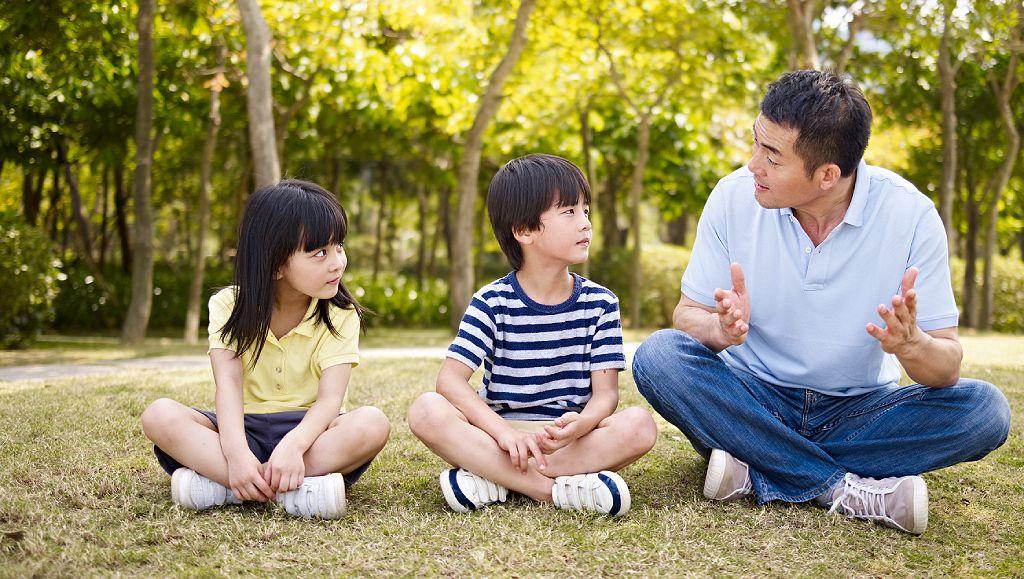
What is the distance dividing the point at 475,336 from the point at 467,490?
1.49 feet

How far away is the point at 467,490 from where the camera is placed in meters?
2.60

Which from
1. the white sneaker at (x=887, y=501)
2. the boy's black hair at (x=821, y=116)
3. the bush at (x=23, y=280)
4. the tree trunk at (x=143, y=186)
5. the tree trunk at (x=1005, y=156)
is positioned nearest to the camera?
the white sneaker at (x=887, y=501)

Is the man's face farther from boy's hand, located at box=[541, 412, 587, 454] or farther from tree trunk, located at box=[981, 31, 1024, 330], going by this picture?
tree trunk, located at box=[981, 31, 1024, 330]

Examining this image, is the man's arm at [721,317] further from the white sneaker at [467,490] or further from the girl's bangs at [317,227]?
the girl's bangs at [317,227]

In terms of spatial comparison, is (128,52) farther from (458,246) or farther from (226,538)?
(226,538)

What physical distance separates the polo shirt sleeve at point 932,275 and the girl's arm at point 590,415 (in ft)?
2.92

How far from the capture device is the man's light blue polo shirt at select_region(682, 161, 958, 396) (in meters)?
2.67

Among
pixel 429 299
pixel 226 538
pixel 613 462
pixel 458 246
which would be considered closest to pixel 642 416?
pixel 613 462

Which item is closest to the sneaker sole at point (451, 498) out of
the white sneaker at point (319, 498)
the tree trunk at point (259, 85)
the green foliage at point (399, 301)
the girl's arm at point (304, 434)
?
the white sneaker at point (319, 498)

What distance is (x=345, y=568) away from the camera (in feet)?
6.81

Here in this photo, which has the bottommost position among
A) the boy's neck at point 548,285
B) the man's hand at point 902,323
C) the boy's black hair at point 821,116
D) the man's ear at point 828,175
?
the man's hand at point 902,323

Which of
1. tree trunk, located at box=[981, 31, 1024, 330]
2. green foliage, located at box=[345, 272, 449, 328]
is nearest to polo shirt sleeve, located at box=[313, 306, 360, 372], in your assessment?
green foliage, located at box=[345, 272, 449, 328]

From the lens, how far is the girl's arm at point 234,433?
252 cm

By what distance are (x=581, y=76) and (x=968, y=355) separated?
591 cm
